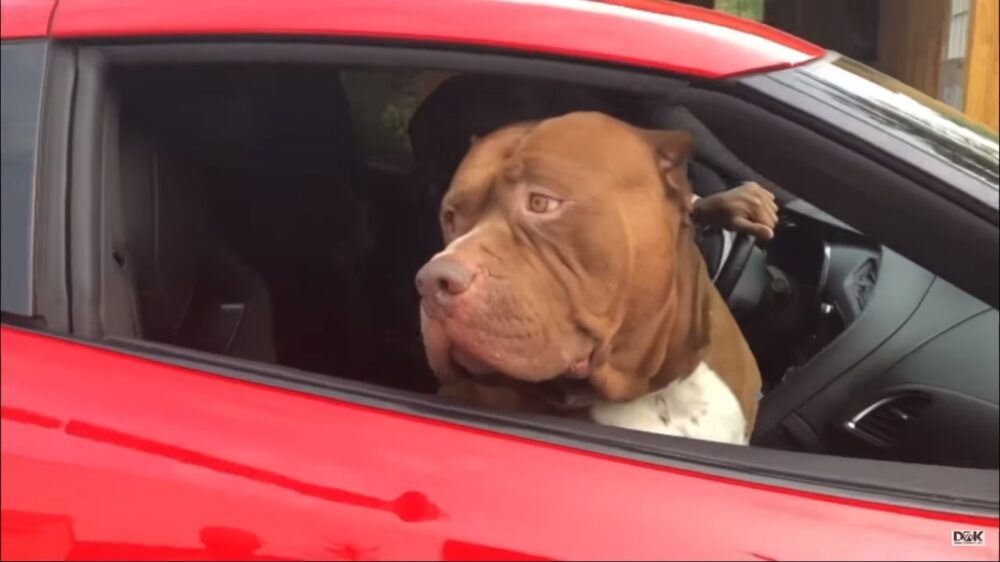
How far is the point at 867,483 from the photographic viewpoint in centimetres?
163

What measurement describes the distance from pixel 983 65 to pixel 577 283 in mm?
4130

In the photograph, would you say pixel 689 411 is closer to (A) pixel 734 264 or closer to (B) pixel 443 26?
(A) pixel 734 264

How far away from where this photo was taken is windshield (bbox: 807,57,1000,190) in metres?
1.78

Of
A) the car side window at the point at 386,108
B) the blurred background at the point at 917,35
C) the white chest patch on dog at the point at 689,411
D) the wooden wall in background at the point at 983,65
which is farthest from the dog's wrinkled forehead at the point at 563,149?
the wooden wall in background at the point at 983,65

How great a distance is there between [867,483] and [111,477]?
104 centimetres

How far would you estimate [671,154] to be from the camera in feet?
7.25

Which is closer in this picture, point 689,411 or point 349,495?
point 349,495

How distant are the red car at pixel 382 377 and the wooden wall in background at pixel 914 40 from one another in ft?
13.1

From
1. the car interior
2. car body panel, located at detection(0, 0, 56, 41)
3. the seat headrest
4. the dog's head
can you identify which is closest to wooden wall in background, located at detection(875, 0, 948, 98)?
the car interior

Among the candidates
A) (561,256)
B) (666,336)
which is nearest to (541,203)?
(561,256)

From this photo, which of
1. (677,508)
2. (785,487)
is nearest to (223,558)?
(677,508)

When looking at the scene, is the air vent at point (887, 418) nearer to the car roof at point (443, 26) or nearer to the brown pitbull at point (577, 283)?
the brown pitbull at point (577, 283)

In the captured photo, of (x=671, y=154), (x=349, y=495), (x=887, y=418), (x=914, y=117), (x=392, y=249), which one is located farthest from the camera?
(x=392, y=249)

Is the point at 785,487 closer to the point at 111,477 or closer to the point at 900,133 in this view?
the point at 900,133
